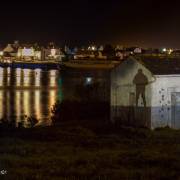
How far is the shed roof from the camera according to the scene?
16.8 meters

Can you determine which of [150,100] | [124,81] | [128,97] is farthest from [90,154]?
[124,81]

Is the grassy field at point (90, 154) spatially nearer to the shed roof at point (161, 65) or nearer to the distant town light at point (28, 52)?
the shed roof at point (161, 65)

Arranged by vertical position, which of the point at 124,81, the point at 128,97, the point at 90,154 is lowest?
the point at 90,154

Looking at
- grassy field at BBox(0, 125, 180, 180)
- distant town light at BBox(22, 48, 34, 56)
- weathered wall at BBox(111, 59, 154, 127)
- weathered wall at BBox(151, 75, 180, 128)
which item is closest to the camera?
grassy field at BBox(0, 125, 180, 180)

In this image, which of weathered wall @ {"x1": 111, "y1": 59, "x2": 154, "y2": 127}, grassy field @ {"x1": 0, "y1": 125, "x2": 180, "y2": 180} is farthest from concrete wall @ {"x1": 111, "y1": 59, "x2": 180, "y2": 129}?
grassy field @ {"x1": 0, "y1": 125, "x2": 180, "y2": 180}

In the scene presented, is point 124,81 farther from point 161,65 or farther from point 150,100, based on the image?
point 150,100

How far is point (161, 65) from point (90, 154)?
6.70 metres

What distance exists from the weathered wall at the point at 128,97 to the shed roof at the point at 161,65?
171mm

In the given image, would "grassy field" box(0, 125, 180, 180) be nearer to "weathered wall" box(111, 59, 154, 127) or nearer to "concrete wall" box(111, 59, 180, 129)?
"concrete wall" box(111, 59, 180, 129)

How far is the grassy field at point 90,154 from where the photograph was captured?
346 inches

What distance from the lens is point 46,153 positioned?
37.0ft

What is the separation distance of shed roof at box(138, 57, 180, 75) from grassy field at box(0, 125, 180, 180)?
1827 millimetres

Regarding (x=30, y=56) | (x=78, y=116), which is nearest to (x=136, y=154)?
(x=78, y=116)

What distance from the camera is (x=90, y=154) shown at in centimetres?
1108
